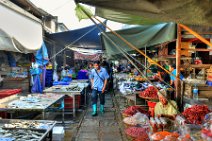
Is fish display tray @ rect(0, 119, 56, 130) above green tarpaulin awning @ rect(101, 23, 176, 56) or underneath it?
underneath

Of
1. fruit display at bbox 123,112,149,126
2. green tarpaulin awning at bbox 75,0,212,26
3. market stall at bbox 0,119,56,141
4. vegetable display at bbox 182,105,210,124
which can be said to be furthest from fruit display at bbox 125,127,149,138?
green tarpaulin awning at bbox 75,0,212,26

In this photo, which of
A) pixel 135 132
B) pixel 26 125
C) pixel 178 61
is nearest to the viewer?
pixel 135 132

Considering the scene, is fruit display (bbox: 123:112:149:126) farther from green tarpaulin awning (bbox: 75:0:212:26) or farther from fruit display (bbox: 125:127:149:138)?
green tarpaulin awning (bbox: 75:0:212:26)

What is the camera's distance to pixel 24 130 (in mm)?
4789

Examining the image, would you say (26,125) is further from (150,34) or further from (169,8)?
(169,8)

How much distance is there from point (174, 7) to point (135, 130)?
2762 millimetres

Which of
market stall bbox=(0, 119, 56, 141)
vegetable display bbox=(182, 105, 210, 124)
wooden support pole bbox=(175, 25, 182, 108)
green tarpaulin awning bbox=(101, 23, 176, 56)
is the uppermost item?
green tarpaulin awning bbox=(101, 23, 176, 56)

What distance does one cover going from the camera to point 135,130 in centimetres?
420

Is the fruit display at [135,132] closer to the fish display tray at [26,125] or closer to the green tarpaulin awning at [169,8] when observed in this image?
the fish display tray at [26,125]

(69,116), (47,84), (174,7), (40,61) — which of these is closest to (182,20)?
(174,7)

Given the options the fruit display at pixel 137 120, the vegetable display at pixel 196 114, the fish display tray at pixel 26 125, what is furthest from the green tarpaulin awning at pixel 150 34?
the fish display tray at pixel 26 125

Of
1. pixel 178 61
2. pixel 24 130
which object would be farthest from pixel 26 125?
pixel 178 61

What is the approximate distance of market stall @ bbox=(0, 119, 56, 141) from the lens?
4398mm

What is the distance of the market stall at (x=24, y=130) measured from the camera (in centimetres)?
440
